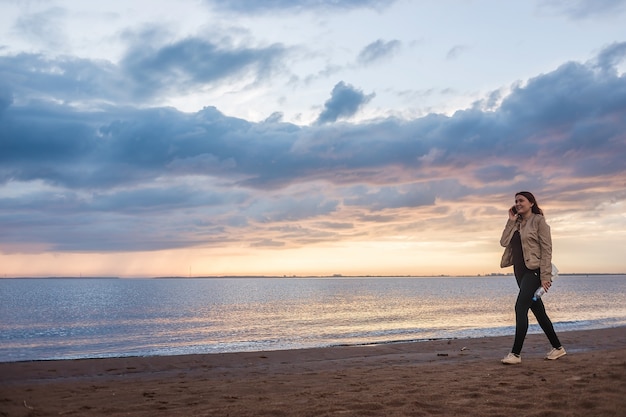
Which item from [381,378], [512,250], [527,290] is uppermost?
[512,250]

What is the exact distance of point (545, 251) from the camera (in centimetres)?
836

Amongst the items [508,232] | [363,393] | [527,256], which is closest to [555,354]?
[527,256]

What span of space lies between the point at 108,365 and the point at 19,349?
10.2 meters

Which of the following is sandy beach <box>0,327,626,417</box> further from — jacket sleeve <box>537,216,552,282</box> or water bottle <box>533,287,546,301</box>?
jacket sleeve <box>537,216,552,282</box>

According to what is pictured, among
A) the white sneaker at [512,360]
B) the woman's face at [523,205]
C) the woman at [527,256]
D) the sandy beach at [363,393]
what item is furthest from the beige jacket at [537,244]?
the sandy beach at [363,393]

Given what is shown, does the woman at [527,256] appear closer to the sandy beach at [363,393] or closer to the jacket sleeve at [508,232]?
the jacket sleeve at [508,232]

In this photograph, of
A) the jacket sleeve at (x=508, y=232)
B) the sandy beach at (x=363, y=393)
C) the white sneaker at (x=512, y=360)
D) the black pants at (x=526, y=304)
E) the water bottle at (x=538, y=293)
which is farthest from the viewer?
the jacket sleeve at (x=508, y=232)

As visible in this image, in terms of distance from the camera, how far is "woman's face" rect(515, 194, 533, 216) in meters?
8.74

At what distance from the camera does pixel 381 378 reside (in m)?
8.38

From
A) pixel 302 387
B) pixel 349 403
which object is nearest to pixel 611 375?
pixel 349 403

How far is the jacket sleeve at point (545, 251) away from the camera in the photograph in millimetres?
8337

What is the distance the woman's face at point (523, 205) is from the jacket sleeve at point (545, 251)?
37cm

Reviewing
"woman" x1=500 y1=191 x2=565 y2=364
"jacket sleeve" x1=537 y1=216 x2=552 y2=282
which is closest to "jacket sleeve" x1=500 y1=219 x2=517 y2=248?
"woman" x1=500 y1=191 x2=565 y2=364

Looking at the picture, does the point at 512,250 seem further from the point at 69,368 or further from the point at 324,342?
the point at 324,342
